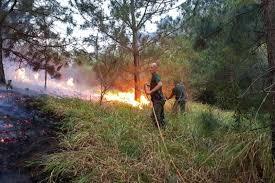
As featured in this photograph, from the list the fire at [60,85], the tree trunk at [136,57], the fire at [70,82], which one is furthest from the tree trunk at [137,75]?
the fire at [70,82]

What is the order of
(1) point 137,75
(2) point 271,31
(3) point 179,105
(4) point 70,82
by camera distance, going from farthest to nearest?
1. (4) point 70,82
2. (1) point 137,75
3. (3) point 179,105
4. (2) point 271,31

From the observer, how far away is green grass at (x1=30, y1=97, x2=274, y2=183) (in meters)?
6.34

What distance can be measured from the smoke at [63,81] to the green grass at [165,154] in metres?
13.0

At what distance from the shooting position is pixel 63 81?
1153 inches

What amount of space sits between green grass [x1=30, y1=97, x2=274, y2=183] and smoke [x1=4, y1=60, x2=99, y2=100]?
1296cm

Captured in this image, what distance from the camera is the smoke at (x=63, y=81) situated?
78.0 ft

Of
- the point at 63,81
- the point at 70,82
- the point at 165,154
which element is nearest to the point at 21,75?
the point at 63,81

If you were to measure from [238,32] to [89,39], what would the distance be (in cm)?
1312

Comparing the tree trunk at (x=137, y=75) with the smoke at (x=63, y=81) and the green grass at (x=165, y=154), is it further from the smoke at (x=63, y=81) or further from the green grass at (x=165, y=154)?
the green grass at (x=165, y=154)

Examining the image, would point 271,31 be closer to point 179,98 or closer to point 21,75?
point 179,98

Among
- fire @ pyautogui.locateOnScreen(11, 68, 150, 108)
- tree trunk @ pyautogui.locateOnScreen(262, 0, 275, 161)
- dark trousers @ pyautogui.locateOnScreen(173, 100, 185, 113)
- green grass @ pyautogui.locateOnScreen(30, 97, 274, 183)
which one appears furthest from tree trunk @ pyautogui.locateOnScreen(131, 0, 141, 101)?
tree trunk @ pyautogui.locateOnScreen(262, 0, 275, 161)

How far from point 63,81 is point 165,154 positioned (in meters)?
22.0

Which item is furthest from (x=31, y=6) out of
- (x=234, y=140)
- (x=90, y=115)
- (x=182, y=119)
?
(x=234, y=140)

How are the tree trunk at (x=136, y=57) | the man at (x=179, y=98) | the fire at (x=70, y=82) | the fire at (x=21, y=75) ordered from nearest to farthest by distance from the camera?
the man at (x=179, y=98) < the tree trunk at (x=136, y=57) < the fire at (x=21, y=75) < the fire at (x=70, y=82)
